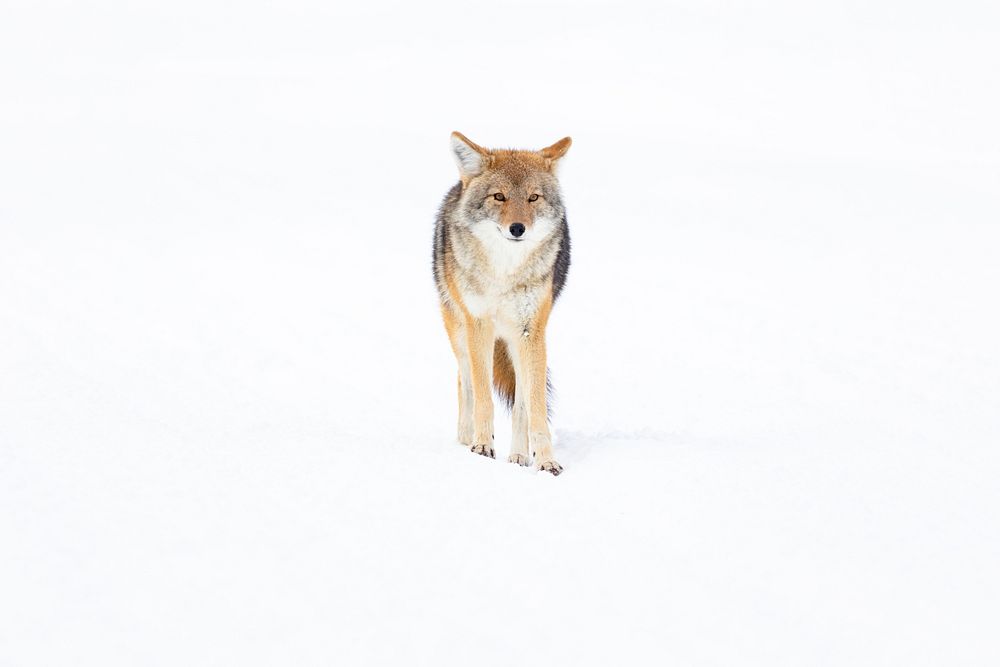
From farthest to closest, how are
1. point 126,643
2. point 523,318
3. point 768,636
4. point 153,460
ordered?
1. point 523,318
2. point 153,460
3. point 768,636
4. point 126,643

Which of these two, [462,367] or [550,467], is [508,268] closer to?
[462,367]

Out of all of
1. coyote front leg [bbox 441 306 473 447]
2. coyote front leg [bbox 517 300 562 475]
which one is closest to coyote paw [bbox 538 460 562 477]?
coyote front leg [bbox 517 300 562 475]

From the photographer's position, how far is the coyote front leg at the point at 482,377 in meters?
6.68

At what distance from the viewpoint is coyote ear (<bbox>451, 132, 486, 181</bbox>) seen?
6684 millimetres

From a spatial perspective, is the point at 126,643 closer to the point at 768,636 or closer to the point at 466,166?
the point at 768,636

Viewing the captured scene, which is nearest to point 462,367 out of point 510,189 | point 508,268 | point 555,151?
point 508,268

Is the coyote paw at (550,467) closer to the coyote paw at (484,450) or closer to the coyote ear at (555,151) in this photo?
the coyote paw at (484,450)

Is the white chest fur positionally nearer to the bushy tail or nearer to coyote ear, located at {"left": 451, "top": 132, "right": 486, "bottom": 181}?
coyote ear, located at {"left": 451, "top": 132, "right": 486, "bottom": 181}

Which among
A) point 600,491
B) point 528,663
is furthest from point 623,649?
point 600,491

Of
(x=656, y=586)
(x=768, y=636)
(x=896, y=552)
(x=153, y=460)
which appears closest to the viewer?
(x=768, y=636)

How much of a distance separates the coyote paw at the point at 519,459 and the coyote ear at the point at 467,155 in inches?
71.0

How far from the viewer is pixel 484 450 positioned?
675cm

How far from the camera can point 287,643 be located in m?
3.85

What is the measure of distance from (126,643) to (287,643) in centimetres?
56
